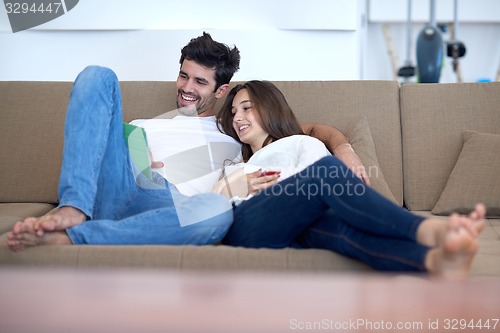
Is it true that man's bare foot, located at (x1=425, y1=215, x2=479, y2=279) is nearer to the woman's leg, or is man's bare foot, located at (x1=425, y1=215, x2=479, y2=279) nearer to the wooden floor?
the woman's leg

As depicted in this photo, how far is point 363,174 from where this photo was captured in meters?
1.97

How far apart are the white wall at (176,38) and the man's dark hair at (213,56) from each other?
1090 mm

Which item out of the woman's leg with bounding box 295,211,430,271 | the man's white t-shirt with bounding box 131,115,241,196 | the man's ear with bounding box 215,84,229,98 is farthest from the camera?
the man's ear with bounding box 215,84,229,98

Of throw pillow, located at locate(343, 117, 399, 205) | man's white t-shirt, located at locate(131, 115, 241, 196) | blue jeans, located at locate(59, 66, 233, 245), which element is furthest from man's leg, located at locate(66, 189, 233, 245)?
throw pillow, located at locate(343, 117, 399, 205)

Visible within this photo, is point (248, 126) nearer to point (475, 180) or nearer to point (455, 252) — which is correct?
point (475, 180)

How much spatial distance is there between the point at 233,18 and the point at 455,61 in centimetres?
182

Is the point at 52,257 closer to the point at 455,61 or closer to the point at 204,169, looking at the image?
the point at 204,169

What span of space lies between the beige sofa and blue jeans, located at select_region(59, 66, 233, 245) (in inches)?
20.7

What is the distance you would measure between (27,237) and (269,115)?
0.92 m

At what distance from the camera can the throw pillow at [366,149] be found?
7.45 feet

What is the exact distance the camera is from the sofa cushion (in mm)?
2227

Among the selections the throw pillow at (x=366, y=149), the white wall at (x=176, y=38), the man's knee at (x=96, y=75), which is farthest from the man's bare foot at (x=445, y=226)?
the white wall at (x=176, y=38)

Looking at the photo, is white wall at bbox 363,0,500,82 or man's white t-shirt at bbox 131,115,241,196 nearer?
man's white t-shirt at bbox 131,115,241,196

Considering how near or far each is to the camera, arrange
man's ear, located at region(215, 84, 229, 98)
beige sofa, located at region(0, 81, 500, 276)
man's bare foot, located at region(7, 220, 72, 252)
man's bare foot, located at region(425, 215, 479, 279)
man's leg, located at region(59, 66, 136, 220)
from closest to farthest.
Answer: man's bare foot, located at region(425, 215, 479, 279)
man's bare foot, located at region(7, 220, 72, 252)
man's leg, located at region(59, 66, 136, 220)
beige sofa, located at region(0, 81, 500, 276)
man's ear, located at region(215, 84, 229, 98)
